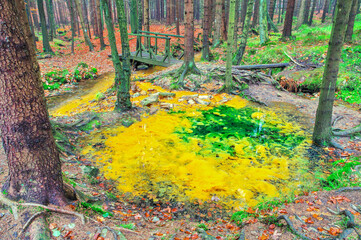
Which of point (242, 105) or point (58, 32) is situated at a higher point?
point (58, 32)

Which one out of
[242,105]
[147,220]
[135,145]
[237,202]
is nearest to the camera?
[147,220]

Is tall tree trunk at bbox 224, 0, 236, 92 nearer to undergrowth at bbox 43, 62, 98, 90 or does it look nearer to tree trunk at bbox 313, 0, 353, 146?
tree trunk at bbox 313, 0, 353, 146

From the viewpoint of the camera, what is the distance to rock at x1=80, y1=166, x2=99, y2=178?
466cm

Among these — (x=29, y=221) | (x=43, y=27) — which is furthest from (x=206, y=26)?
(x=29, y=221)

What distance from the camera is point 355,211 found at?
10.5ft

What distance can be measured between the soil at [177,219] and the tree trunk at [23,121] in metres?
0.28

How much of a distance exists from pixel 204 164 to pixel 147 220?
81.4 inches

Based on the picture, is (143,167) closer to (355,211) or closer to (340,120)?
(355,211)

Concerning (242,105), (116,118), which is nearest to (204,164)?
(116,118)

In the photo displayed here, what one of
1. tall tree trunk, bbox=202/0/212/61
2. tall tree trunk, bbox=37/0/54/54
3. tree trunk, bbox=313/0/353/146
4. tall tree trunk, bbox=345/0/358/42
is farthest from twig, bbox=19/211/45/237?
tall tree trunk, bbox=37/0/54/54

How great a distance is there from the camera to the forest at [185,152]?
8.31 feet

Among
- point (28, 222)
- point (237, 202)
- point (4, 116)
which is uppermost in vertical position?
point (4, 116)

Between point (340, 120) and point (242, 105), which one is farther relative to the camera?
point (242, 105)

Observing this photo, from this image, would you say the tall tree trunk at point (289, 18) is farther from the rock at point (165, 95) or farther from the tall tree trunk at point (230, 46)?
the rock at point (165, 95)
